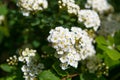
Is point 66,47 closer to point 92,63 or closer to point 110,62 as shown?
point 92,63

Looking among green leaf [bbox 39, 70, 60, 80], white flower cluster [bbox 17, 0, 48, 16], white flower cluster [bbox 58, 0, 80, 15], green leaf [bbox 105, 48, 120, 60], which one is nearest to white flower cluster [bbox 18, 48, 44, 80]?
green leaf [bbox 39, 70, 60, 80]

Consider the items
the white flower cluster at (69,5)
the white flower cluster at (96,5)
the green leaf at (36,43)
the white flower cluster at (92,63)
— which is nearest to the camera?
the white flower cluster at (69,5)

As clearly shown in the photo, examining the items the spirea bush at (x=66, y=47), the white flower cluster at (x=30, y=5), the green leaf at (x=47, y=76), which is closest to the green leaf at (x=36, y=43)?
the spirea bush at (x=66, y=47)

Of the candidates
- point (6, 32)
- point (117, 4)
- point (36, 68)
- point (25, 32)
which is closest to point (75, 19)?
point (36, 68)

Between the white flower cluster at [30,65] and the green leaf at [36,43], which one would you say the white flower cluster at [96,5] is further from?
the white flower cluster at [30,65]

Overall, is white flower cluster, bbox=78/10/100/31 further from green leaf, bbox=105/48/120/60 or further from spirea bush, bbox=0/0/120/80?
green leaf, bbox=105/48/120/60

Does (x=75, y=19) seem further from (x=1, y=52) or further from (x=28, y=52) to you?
(x=1, y=52)

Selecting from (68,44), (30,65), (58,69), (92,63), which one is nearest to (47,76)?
(58,69)
